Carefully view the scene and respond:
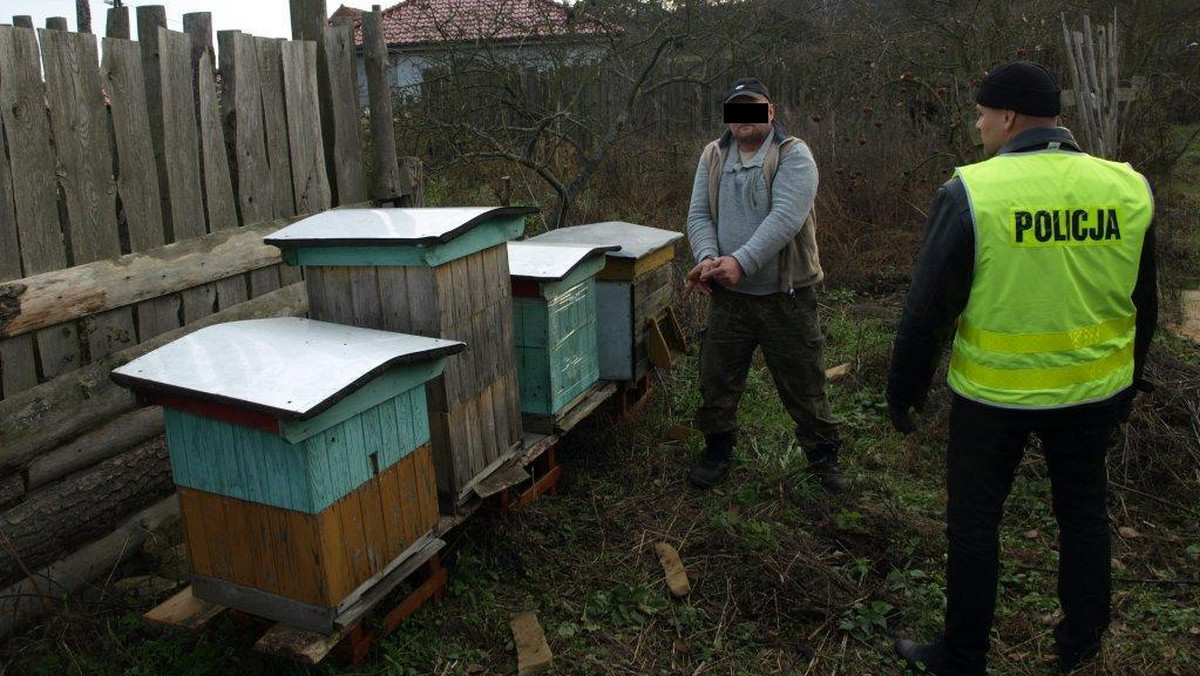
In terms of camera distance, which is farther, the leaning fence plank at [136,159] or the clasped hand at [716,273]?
the clasped hand at [716,273]

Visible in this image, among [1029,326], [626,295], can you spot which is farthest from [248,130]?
[1029,326]

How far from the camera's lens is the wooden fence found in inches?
132

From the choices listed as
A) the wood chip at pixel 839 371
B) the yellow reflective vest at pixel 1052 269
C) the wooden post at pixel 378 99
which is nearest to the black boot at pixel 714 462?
the wood chip at pixel 839 371

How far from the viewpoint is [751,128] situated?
4.30m

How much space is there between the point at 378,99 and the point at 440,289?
88.7 inches

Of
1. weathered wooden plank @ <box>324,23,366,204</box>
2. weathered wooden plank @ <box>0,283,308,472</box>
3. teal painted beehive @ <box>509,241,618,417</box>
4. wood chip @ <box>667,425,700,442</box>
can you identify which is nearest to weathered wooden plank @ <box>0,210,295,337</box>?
weathered wooden plank @ <box>0,283,308,472</box>

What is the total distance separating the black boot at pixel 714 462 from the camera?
4.68 metres

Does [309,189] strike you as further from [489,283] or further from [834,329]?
[834,329]

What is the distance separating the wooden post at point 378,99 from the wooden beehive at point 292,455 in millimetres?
2168

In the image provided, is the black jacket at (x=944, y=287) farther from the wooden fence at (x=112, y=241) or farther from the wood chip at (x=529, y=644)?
the wooden fence at (x=112, y=241)

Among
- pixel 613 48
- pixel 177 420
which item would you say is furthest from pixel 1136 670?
pixel 613 48

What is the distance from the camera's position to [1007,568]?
387 cm

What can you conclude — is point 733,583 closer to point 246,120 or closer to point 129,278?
point 129,278

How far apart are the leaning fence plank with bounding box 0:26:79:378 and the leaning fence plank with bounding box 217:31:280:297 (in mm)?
937
